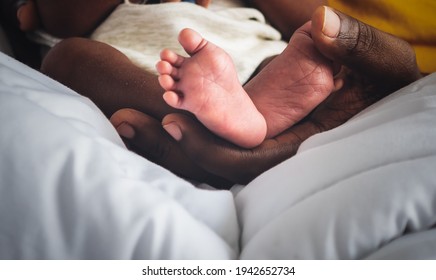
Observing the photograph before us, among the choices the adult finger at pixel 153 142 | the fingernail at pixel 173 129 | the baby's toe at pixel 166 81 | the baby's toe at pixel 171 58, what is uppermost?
the baby's toe at pixel 171 58

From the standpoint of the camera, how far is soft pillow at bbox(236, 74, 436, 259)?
0.22 m

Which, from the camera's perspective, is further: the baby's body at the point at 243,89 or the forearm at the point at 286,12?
the forearm at the point at 286,12

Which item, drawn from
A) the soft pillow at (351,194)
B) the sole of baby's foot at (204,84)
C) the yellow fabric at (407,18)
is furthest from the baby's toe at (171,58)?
the yellow fabric at (407,18)

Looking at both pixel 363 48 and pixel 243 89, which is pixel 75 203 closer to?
pixel 243 89

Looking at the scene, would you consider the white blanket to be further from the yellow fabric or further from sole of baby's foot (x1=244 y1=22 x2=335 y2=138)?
the yellow fabric

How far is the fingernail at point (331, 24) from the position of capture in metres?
0.33

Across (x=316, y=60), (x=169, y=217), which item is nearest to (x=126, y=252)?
(x=169, y=217)

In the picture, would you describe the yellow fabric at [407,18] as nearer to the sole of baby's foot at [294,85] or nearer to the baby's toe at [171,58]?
the sole of baby's foot at [294,85]

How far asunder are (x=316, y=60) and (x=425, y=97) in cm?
10

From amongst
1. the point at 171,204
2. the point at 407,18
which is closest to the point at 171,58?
the point at 171,204

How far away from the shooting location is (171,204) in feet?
0.78

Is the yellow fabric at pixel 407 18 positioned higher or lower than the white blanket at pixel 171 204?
higher

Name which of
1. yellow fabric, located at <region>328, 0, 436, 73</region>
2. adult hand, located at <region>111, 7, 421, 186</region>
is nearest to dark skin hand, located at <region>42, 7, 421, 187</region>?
adult hand, located at <region>111, 7, 421, 186</region>

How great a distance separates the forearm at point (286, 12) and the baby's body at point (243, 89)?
0.07 meters
